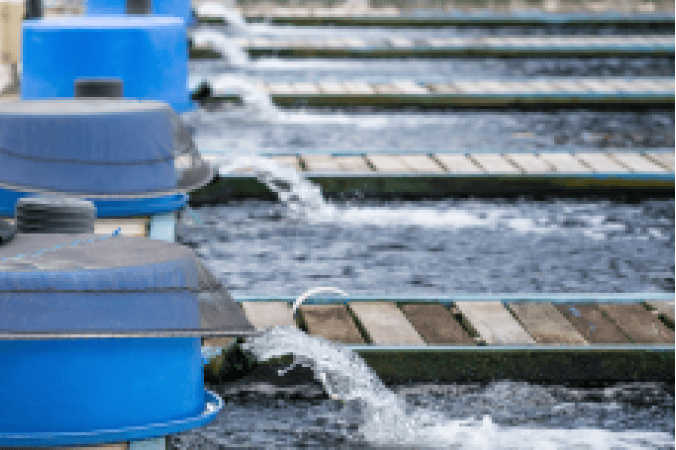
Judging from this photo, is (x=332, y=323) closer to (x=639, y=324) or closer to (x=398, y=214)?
(x=639, y=324)

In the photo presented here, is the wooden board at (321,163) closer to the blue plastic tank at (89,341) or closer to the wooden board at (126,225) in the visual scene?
the wooden board at (126,225)

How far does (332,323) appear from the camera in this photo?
4.89 meters

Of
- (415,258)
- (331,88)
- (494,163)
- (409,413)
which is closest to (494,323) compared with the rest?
(409,413)

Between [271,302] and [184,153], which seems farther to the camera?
[184,153]

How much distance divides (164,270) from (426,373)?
5.91 ft

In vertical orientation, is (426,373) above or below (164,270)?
below

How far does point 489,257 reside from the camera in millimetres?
6637

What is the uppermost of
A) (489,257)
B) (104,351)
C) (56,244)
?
(56,244)

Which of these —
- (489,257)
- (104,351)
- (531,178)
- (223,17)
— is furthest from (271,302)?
(223,17)

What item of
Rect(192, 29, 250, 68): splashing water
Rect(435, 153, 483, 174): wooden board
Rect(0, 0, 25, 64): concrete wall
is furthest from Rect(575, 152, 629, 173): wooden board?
Rect(192, 29, 250, 68): splashing water

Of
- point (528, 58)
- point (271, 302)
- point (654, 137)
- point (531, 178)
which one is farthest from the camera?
point (528, 58)

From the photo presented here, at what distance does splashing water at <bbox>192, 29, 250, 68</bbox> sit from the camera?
1505cm

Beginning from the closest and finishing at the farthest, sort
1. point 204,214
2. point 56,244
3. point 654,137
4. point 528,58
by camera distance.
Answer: point 56,244
point 204,214
point 654,137
point 528,58

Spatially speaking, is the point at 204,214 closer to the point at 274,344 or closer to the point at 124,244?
the point at 274,344
